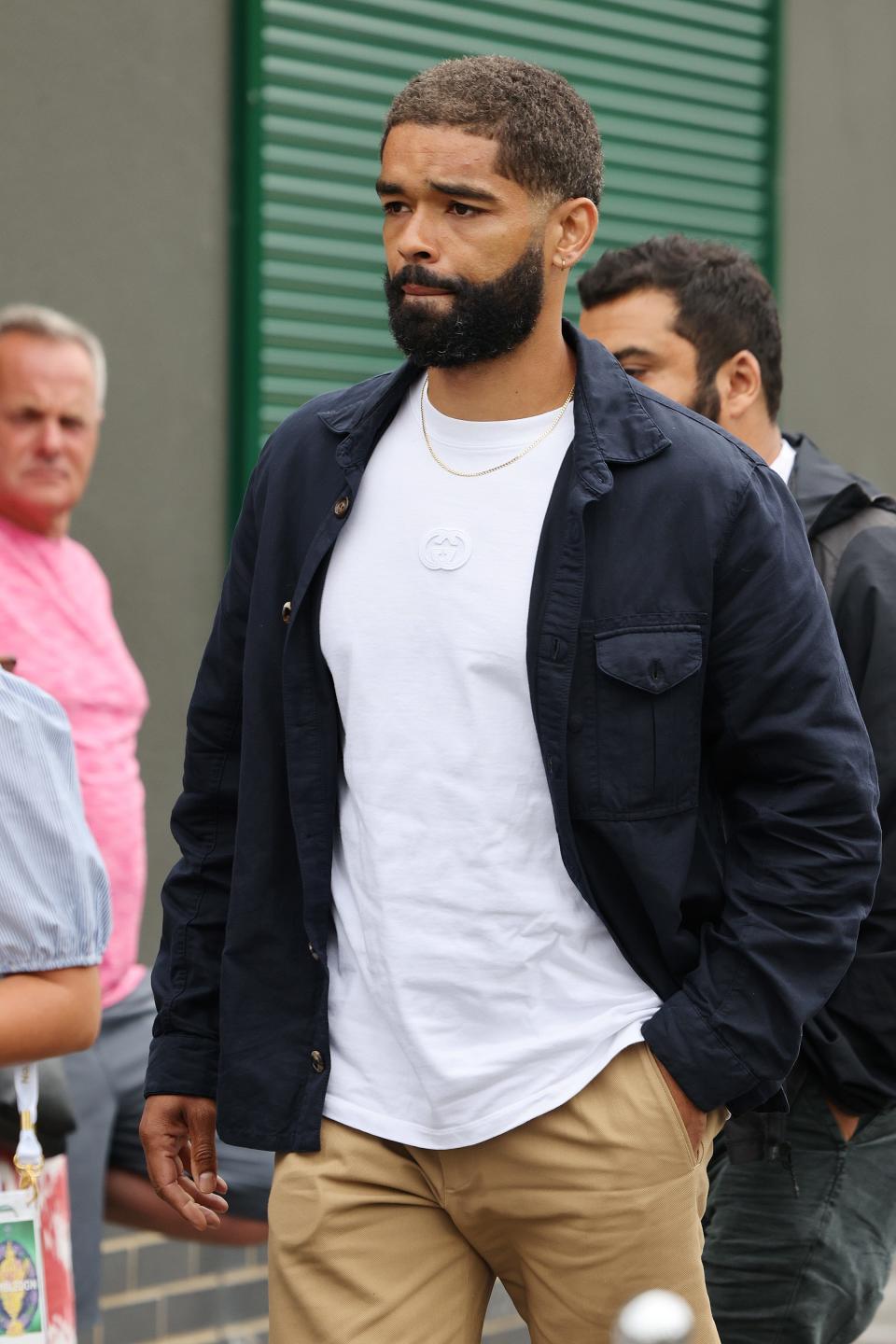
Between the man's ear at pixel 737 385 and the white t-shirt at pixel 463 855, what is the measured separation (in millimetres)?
993

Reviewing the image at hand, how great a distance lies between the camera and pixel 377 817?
2.62m

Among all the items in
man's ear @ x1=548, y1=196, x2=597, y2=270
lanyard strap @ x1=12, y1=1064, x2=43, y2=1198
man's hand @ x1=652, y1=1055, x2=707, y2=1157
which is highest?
man's ear @ x1=548, y1=196, x2=597, y2=270

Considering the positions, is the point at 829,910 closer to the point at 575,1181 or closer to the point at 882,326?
the point at 575,1181

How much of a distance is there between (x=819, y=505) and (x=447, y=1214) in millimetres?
1280

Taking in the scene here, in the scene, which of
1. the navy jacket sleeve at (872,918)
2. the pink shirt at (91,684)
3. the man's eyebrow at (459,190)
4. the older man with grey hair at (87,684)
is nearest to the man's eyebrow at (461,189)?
the man's eyebrow at (459,190)

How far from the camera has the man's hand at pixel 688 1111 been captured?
2578 mm

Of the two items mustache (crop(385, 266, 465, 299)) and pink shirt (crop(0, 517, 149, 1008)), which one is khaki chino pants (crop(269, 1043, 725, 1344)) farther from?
pink shirt (crop(0, 517, 149, 1008))

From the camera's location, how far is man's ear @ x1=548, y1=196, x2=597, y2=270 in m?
2.68

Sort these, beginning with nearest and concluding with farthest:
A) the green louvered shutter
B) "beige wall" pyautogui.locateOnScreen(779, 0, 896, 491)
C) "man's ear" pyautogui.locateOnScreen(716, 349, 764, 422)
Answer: "man's ear" pyautogui.locateOnScreen(716, 349, 764, 422)
the green louvered shutter
"beige wall" pyautogui.locateOnScreen(779, 0, 896, 491)

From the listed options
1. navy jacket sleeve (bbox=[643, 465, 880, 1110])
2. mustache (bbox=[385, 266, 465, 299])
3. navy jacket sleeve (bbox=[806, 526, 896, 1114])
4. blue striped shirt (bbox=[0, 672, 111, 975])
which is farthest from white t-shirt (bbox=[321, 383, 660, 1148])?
navy jacket sleeve (bbox=[806, 526, 896, 1114])

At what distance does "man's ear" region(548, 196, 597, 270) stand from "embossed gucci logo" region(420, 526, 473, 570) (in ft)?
1.28

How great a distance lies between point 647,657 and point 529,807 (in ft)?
0.79

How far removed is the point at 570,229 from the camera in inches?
107

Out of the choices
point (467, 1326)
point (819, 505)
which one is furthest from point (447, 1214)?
point (819, 505)
